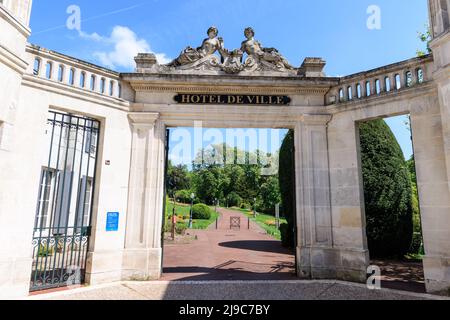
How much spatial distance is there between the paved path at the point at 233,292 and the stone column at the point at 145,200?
43 cm

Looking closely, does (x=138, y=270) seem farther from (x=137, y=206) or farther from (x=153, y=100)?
(x=153, y=100)

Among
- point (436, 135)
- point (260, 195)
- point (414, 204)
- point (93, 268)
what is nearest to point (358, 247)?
point (436, 135)

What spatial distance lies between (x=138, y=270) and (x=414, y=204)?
421 inches

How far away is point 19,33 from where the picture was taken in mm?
5262

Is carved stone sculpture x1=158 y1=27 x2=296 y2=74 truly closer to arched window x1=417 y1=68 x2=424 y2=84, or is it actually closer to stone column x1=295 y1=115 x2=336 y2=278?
stone column x1=295 y1=115 x2=336 y2=278

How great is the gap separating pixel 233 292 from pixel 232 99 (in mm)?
4366

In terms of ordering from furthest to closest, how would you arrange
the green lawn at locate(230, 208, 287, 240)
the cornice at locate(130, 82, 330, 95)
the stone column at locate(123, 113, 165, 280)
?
1. the green lawn at locate(230, 208, 287, 240)
2. the cornice at locate(130, 82, 330, 95)
3. the stone column at locate(123, 113, 165, 280)

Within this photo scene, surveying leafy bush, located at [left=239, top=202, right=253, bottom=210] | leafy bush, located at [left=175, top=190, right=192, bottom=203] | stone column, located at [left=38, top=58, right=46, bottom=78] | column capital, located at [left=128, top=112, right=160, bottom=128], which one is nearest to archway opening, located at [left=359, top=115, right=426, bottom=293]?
column capital, located at [left=128, top=112, right=160, bottom=128]

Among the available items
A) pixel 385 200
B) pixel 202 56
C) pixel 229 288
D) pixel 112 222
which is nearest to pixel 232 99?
pixel 202 56

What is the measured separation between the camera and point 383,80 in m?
6.31

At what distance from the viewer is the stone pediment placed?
7070 millimetres

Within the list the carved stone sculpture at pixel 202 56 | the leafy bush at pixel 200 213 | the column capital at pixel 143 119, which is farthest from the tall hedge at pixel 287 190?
the leafy bush at pixel 200 213

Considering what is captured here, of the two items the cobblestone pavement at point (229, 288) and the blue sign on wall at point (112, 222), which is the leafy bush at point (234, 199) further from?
the blue sign on wall at point (112, 222)

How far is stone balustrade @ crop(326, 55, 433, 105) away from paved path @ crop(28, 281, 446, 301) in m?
4.12
